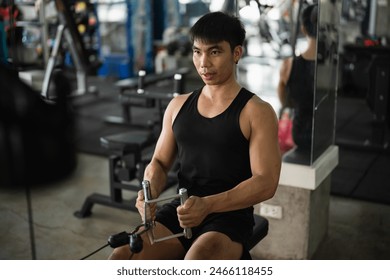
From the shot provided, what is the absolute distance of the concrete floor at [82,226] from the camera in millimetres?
2439

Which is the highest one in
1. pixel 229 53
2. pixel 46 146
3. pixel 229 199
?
pixel 229 53

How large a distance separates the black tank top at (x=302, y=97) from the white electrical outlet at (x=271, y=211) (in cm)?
29

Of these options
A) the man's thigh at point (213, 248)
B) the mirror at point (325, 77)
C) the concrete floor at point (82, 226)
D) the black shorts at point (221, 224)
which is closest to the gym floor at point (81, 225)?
the concrete floor at point (82, 226)

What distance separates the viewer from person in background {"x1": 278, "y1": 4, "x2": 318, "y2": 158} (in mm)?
2098

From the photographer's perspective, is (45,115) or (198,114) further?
(45,115)

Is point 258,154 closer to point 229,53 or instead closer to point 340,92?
point 229,53

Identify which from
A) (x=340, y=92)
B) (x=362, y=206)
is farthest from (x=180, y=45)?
(x=362, y=206)

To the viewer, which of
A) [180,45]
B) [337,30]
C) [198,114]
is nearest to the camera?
[198,114]

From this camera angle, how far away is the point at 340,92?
597 centimetres

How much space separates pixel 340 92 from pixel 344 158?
2.33 metres

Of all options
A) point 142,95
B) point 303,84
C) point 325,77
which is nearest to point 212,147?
point 303,84

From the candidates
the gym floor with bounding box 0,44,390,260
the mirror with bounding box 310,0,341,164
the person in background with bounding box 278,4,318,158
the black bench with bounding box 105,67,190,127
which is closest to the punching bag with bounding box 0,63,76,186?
the gym floor with bounding box 0,44,390,260

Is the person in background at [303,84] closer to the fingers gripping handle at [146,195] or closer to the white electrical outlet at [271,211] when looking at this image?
the white electrical outlet at [271,211]

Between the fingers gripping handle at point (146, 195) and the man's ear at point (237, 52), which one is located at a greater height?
the man's ear at point (237, 52)
